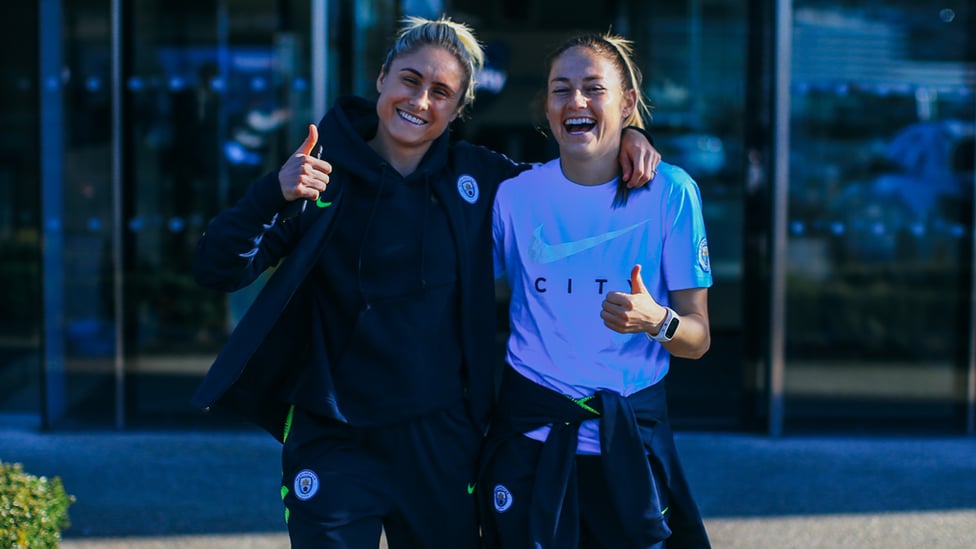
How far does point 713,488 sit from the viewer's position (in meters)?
5.03

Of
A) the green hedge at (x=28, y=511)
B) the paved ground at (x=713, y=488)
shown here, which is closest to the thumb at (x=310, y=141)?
the green hedge at (x=28, y=511)

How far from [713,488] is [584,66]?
276 cm

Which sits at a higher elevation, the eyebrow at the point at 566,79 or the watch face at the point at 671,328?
the eyebrow at the point at 566,79

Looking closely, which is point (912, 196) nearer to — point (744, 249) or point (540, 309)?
point (744, 249)

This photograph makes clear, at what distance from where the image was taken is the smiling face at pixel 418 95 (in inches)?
111

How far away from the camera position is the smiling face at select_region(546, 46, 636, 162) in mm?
2805

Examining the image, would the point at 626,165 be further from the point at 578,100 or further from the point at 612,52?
the point at 612,52

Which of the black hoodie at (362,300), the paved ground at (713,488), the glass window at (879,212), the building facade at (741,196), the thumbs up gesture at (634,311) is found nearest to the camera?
the thumbs up gesture at (634,311)

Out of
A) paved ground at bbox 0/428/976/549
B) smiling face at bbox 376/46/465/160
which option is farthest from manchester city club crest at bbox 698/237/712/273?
paved ground at bbox 0/428/976/549

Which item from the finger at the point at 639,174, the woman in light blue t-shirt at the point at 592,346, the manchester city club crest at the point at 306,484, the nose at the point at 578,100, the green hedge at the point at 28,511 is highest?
the nose at the point at 578,100

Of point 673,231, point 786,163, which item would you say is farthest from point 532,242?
point 786,163

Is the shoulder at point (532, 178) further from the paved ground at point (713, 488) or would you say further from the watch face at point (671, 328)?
the paved ground at point (713, 488)

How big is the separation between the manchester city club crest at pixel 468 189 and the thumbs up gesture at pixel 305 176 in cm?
41

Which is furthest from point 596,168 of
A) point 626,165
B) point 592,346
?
point 592,346
